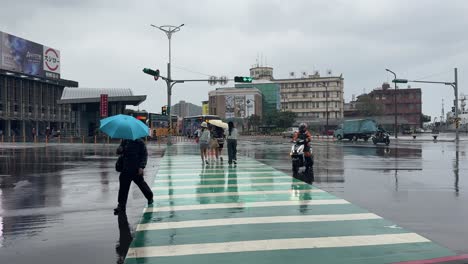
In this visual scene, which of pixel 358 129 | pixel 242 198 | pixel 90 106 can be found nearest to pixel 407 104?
pixel 358 129

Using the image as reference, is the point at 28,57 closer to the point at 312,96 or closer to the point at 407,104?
the point at 312,96

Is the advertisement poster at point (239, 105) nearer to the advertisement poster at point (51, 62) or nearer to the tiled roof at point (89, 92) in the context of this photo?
the advertisement poster at point (51, 62)

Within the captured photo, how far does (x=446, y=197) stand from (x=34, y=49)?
82804 mm

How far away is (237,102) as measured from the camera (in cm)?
12369

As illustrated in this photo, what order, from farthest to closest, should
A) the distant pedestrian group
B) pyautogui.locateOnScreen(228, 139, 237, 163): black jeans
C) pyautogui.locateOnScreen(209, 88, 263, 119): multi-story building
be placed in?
pyautogui.locateOnScreen(209, 88, 263, 119): multi-story building
pyautogui.locateOnScreen(228, 139, 237, 163): black jeans
the distant pedestrian group

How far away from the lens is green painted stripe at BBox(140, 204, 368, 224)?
7852mm

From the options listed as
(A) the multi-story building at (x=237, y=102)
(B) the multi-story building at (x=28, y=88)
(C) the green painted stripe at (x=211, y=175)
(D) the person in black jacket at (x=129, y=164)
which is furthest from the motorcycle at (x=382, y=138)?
(A) the multi-story building at (x=237, y=102)

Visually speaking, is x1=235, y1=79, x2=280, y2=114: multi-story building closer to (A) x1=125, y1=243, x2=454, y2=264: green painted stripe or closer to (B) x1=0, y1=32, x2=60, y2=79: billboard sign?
(B) x1=0, y1=32, x2=60, y2=79: billboard sign

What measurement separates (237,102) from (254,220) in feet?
382

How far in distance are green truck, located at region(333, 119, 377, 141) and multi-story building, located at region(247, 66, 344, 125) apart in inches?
3092

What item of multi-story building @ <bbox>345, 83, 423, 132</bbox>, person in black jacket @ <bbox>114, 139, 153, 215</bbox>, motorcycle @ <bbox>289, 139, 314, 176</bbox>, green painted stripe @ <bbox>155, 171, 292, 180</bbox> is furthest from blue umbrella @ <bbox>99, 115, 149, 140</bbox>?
multi-story building @ <bbox>345, 83, 423, 132</bbox>

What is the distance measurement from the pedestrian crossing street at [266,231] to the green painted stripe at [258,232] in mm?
14

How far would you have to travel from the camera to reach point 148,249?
5.97 m

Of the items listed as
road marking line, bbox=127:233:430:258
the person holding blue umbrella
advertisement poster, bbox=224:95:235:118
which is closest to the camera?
road marking line, bbox=127:233:430:258
